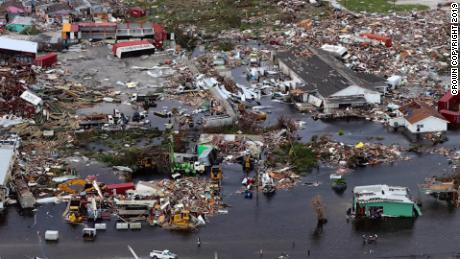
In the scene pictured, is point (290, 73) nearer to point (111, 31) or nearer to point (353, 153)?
point (353, 153)

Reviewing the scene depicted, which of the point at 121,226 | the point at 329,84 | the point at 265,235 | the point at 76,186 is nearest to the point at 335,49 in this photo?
the point at 329,84

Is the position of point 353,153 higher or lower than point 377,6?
lower

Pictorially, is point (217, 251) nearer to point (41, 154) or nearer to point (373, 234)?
point (373, 234)

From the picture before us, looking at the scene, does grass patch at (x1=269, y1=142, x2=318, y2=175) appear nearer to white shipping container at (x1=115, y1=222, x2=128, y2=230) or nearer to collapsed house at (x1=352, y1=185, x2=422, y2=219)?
collapsed house at (x1=352, y1=185, x2=422, y2=219)

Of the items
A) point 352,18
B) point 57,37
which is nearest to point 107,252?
point 57,37

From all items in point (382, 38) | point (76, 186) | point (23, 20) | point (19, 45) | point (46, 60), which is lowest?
point (76, 186)

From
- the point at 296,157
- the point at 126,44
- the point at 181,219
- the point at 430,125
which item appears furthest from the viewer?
the point at 126,44

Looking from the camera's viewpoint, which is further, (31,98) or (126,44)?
(126,44)

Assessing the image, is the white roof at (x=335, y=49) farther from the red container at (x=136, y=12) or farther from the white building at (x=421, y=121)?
the red container at (x=136, y=12)
